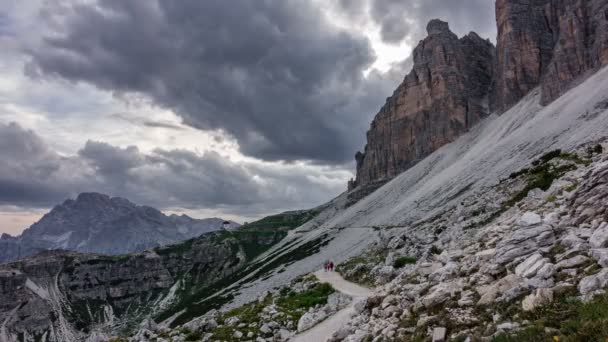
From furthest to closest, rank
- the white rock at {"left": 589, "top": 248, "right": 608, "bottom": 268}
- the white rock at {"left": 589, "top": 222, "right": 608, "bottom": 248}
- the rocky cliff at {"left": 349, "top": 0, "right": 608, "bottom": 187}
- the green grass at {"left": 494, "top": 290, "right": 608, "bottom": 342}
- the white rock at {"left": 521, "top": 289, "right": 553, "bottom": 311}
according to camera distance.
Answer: the rocky cliff at {"left": 349, "top": 0, "right": 608, "bottom": 187} → the white rock at {"left": 589, "top": 222, "right": 608, "bottom": 248} → the white rock at {"left": 589, "top": 248, "right": 608, "bottom": 268} → the white rock at {"left": 521, "top": 289, "right": 553, "bottom": 311} → the green grass at {"left": 494, "top": 290, "right": 608, "bottom": 342}

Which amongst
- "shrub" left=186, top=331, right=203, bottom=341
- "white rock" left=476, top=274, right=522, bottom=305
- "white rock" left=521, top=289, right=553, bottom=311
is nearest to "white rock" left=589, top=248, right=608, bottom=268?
"white rock" left=521, top=289, right=553, bottom=311

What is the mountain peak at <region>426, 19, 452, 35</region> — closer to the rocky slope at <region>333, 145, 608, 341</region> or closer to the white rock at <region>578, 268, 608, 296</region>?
the rocky slope at <region>333, 145, 608, 341</region>

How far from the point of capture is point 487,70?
174 meters

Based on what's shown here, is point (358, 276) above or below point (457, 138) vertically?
below

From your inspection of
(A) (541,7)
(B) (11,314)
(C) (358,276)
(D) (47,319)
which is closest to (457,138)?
(A) (541,7)

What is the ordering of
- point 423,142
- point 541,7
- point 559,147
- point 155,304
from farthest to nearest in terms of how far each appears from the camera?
1. point 155,304
2. point 423,142
3. point 541,7
4. point 559,147

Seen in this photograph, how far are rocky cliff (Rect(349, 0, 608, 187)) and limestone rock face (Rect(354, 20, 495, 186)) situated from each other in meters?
0.37

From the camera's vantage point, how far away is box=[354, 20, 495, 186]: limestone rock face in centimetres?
15638

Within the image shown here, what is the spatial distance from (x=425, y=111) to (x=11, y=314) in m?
212

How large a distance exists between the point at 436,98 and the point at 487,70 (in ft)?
99.2

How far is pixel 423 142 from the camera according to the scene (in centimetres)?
16925

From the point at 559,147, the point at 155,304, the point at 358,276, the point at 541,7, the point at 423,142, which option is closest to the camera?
the point at 358,276

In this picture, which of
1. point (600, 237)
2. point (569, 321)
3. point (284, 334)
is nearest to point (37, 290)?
point (284, 334)

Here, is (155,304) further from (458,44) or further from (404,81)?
(458,44)
